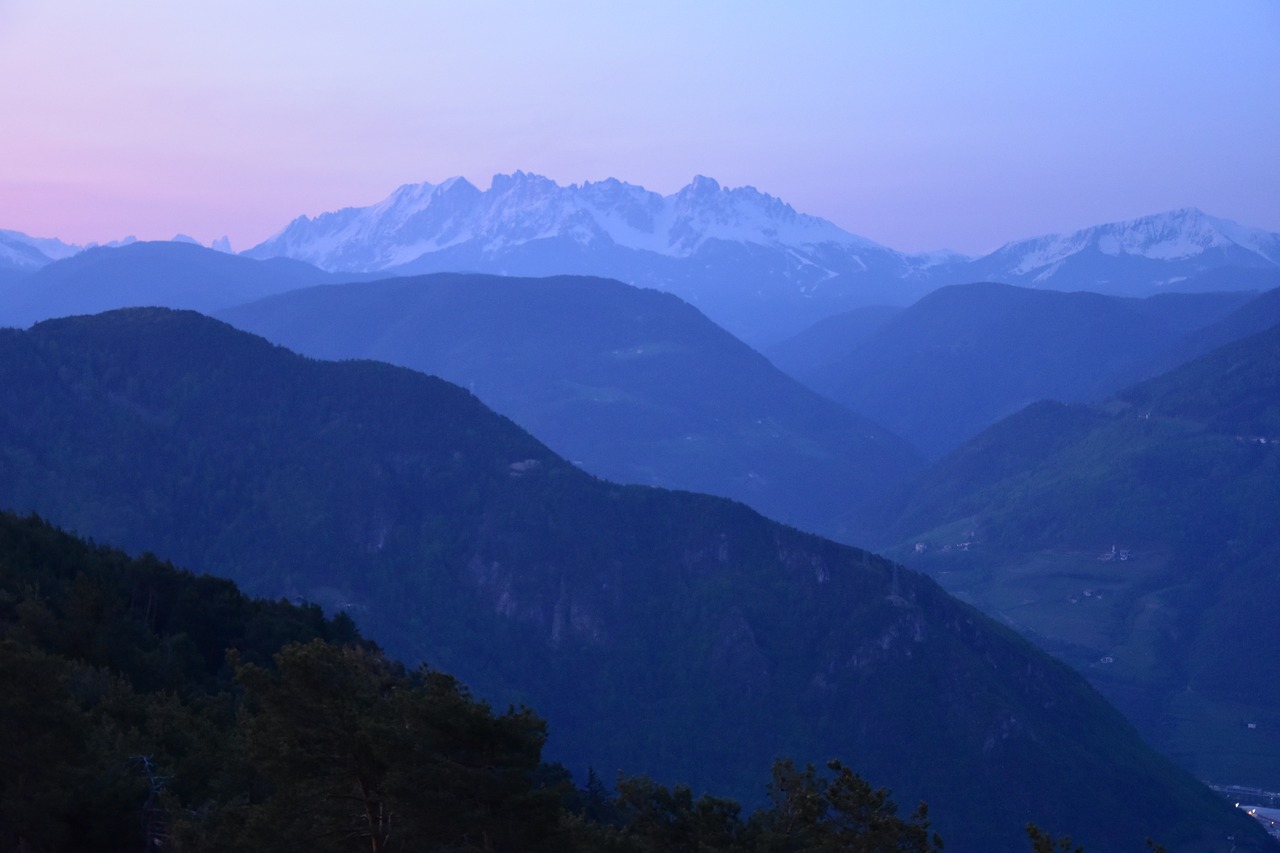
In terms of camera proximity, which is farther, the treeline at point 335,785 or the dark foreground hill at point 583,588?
the dark foreground hill at point 583,588

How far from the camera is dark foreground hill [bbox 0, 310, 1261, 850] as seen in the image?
104 m

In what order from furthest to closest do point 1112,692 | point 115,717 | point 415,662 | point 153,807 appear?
point 1112,692 → point 415,662 → point 115,717 → point 153,807

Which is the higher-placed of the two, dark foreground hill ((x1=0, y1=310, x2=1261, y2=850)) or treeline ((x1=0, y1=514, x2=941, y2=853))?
treeline ((x1=0, y1=514, x2=941, y2=853))

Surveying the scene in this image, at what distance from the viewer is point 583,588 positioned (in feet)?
378

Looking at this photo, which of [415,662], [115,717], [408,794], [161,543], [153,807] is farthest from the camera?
[161,543]

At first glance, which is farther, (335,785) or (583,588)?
(583,588)

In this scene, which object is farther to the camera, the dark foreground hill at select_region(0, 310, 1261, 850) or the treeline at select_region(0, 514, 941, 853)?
the dark foreground hill at select_region(0, 310, 1261, 850)

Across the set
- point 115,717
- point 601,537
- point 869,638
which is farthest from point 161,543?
point 115,717

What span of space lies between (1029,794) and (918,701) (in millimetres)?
10648

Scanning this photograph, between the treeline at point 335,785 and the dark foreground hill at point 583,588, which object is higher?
the treeline at point 335,785

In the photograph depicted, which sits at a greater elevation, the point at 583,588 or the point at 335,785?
the point at 335,785

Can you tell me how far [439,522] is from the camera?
119000 mm

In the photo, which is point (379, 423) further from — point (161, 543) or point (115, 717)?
point (115, 717)

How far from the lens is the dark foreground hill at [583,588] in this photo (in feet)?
340
